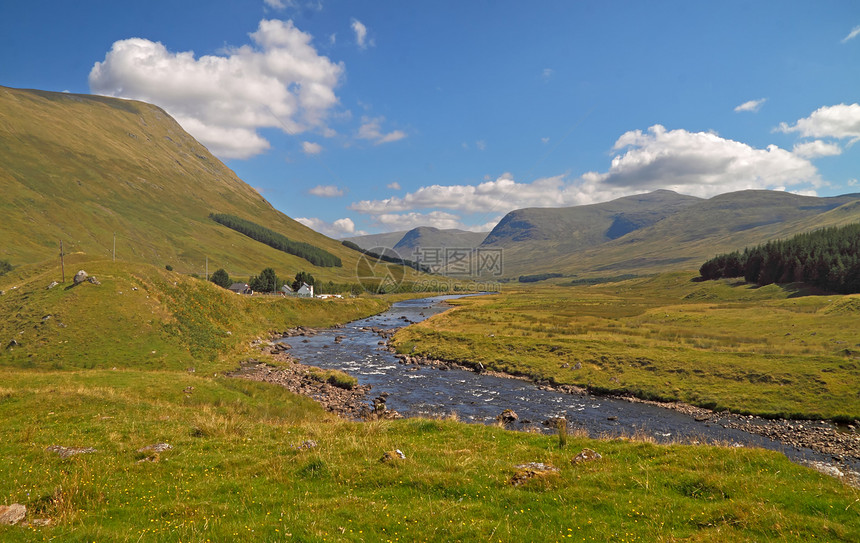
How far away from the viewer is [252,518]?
9969 millimetres

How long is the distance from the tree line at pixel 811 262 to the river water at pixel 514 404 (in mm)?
97828

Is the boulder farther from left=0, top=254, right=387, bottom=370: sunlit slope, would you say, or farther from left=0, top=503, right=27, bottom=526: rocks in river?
left=0, top=254, right=387, bottom=370: sunlit slope

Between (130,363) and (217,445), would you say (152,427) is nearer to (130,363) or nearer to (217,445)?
(217,445)

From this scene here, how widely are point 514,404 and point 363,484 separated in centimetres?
Result: 2757

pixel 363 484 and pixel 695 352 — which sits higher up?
pixel 363 484

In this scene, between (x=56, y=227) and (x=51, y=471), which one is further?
(x=56, y=227)

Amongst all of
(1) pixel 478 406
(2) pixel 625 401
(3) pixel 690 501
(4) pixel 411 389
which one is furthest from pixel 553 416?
(3) pixel 690 501

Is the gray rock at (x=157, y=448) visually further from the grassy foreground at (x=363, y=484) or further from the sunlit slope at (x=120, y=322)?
the sunlit slope at (x=120, y=322)

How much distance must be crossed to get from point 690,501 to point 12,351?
209 feet

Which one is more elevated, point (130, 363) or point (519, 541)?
point (519, 541)

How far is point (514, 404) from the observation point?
123ft

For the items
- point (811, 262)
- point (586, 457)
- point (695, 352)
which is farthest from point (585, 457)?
point (811, 262)

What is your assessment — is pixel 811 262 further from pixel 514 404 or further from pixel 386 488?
pixel 386 488

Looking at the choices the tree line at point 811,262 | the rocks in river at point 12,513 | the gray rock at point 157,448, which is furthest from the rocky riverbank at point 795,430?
the tree line at point 811,262
